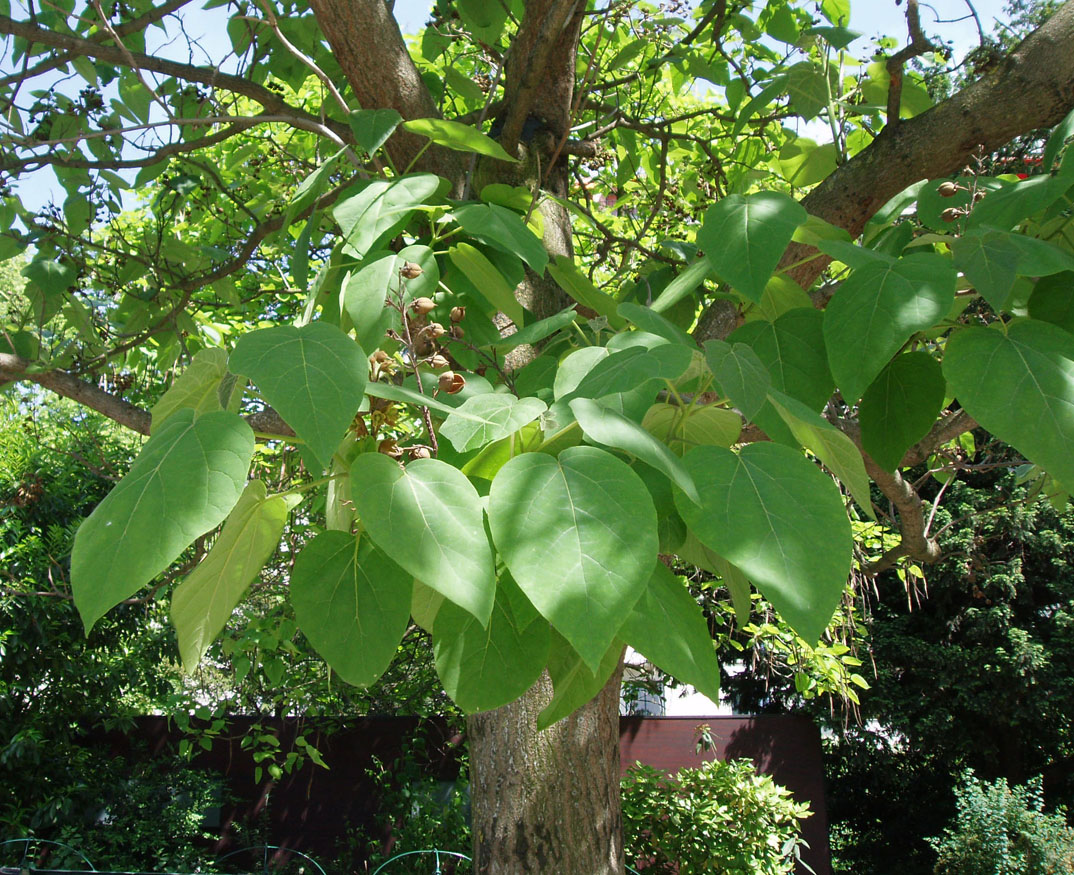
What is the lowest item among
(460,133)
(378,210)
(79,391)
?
(378,210)

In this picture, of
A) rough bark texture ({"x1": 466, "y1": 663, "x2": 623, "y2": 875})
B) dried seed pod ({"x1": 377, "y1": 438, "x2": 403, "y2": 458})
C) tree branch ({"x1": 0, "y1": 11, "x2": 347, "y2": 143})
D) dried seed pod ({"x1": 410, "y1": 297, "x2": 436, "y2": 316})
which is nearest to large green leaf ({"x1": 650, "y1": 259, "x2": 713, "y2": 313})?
dried seed pod ({"x1": 410, "y1": 297, "x2": 436, "y2": 316})

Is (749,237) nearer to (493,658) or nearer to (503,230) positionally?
(503,230)

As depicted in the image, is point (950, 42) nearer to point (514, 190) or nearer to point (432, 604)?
point (514, 190)

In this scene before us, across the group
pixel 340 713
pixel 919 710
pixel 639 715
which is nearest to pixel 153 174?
pixel 340 713

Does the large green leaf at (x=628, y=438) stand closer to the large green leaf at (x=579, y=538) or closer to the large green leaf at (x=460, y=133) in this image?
the large green leaf at (x=579, y=538)

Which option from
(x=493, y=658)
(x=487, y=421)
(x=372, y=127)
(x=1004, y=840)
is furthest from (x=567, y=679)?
(x=1004, y=840)

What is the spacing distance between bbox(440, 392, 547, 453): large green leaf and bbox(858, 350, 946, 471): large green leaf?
1.31 feet

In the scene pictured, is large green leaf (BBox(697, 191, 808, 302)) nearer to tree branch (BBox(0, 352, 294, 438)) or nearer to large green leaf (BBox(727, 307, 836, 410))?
large green leaf (BBox(727, 307, 836, 410))

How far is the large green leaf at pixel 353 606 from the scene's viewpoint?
513mm

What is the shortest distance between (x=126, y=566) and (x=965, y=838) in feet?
23.8

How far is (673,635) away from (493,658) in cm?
11

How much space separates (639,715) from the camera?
20.0 feet

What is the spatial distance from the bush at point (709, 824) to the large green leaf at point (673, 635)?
4.09 metres

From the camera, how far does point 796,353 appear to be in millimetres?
782
